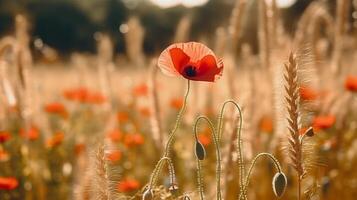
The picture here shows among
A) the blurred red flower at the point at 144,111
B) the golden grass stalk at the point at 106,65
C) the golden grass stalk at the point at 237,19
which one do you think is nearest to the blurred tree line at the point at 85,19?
the blurred red flower at the point at 144,111

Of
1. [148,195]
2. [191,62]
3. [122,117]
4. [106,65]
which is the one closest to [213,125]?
[191,62]

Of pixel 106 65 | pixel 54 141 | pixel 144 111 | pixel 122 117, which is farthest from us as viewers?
pixel 122 117

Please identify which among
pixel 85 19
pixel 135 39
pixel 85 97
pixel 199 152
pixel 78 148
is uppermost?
pixel 85 19

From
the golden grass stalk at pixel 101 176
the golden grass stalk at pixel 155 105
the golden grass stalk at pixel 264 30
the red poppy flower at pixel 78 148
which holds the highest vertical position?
the golden grass stalk at pixel 264 30

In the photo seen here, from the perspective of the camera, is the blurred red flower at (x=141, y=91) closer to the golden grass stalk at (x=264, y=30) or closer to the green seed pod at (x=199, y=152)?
the golden grass stalk at (x=264, y=30)

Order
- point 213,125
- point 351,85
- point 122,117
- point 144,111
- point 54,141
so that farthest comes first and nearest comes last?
point 122,117
point 144,111
point 351,85
point 54,141
point 213,125

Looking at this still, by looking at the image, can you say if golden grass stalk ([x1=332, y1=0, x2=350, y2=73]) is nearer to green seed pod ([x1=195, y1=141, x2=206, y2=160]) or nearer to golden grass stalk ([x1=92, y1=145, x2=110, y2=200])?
green seed pod ([x1=195, y1=141, x2=206, y2=160])

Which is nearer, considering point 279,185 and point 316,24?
point 279,185

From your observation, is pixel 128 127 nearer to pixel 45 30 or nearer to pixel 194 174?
pixel 194 174

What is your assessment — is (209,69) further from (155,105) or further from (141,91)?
(141,91)
